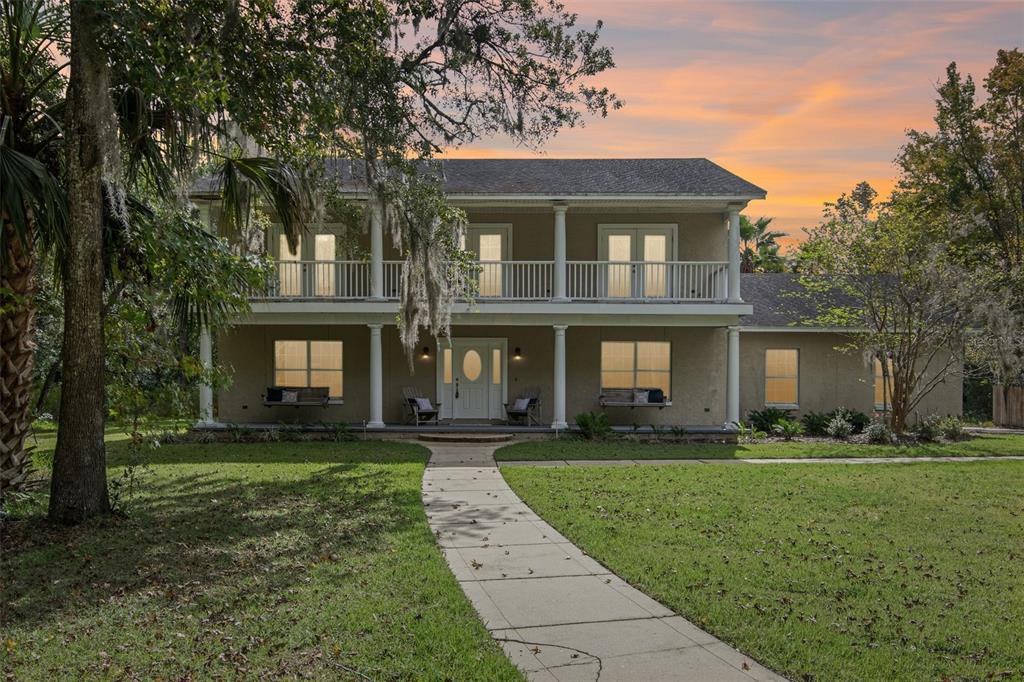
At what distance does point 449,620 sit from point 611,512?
4099 millimetres

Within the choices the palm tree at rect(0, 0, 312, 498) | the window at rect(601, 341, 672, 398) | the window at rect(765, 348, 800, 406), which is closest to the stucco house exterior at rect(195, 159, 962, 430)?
the window at rect(601, 341, 672, 398)

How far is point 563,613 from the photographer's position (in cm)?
537

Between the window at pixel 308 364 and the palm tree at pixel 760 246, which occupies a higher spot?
the palm tree at pixel 760 246

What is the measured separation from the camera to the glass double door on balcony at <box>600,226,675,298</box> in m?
17.9

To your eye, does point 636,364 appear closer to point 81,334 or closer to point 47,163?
point 81,334

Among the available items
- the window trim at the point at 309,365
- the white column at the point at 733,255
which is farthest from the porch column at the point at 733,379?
the window trim at the point at 309,365

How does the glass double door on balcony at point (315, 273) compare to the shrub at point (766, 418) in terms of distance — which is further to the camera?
the shrub at point (766, 418)

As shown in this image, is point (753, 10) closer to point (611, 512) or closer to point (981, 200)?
point (611, 512)

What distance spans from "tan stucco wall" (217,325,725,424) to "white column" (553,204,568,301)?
185 cm

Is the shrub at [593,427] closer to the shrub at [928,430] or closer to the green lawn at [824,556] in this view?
the green lawn at [824,556]

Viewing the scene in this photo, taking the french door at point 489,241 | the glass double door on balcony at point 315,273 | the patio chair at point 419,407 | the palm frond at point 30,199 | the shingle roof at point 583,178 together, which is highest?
the shingle roof at point 583,178

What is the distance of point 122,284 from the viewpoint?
8.51 m

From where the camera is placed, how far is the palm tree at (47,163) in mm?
7566

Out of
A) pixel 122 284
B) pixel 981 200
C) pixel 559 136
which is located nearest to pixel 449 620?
pixel 122 284
